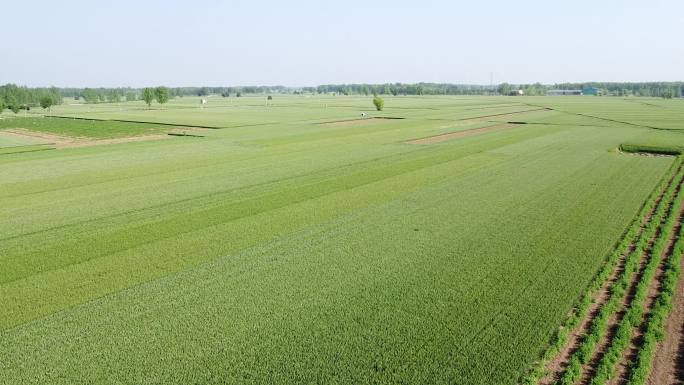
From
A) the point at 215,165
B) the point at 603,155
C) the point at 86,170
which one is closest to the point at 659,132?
the point at 603,155

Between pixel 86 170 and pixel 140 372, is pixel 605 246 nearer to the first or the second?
pixel 140 372

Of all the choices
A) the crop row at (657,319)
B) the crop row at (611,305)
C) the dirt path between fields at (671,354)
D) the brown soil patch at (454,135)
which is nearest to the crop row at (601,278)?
the crop row at (611,305)

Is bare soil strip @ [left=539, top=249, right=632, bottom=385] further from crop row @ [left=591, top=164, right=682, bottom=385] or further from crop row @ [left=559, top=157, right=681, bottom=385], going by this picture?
crop row @ [left=591, top=164, right=682, bottom=385]

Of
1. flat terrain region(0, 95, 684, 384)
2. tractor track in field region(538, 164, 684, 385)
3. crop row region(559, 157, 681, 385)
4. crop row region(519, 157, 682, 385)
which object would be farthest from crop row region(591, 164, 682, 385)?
flat terrain region(0, 95, 684, 384)

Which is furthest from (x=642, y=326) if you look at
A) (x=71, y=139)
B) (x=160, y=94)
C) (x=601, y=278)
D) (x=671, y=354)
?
(x=160, y=94)

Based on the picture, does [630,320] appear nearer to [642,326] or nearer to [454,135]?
[642,326]

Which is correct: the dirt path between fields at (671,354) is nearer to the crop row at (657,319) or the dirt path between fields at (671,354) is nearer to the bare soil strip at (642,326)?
the crop row at (657,319)
